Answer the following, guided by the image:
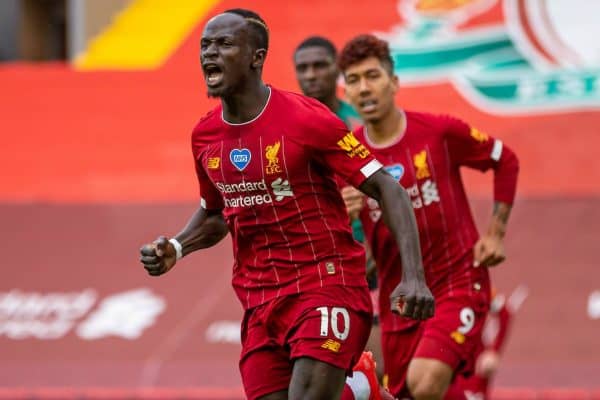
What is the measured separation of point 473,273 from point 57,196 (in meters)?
7.61

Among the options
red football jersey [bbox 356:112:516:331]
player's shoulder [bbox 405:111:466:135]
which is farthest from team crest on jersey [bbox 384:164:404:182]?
player's shoulder [bbox 405:111:466:135]

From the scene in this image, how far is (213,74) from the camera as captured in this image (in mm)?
5812

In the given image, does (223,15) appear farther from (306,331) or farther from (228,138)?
(306,331)

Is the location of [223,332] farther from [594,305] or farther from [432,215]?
[432,215]

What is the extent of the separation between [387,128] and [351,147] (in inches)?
66.4

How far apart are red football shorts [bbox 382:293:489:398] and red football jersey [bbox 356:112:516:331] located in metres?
0.07

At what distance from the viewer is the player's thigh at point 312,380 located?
575cm

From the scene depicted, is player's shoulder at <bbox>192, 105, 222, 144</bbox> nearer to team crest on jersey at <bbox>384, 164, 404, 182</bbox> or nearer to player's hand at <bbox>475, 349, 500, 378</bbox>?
team crest on jersey at <bbox>384, 164, 404, 182</bbox>

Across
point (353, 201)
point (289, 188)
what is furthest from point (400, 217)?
point (353, 201)

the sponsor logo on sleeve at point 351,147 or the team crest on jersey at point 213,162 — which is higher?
the sponsor logo on sleeve at point 351,147

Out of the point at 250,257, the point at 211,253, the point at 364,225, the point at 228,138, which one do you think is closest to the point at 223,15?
the point at 228,138

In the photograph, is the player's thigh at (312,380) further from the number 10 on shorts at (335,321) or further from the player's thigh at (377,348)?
the player's thigh at (377,348)

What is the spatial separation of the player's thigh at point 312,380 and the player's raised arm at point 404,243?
42cm

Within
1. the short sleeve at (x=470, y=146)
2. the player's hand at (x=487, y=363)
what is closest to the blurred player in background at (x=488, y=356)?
the player's hand at (x=487, y=363)
